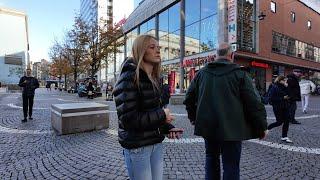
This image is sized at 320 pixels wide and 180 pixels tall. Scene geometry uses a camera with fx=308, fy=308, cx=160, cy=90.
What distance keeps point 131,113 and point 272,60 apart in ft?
101

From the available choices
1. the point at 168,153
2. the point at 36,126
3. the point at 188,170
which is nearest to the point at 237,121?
the point at 188,170

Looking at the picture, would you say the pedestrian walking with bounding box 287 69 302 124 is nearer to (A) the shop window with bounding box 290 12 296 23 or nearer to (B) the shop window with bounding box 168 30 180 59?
(B) the shop window with bounding box 168 30 180 59

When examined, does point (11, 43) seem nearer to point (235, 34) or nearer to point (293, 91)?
point (235, 34)

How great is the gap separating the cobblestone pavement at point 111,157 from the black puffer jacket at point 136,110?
2.39m

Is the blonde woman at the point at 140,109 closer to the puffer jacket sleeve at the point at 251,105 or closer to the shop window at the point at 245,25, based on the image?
the puffer jacket sleeve at the point at 251,105

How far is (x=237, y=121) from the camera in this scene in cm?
324

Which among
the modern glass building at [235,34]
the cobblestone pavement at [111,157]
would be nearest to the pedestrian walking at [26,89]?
the cobblestone pavement at [111,157]

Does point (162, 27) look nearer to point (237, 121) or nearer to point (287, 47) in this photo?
point (287, 47)

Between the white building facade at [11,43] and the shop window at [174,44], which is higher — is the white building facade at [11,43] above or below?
above

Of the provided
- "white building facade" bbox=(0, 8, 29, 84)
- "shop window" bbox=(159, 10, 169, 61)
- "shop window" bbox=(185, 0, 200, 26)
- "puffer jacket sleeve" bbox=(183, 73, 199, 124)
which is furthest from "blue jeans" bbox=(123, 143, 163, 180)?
"white building facade" bbox=(0, 8, 29, 84)

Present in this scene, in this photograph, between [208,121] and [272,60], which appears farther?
[272,60]

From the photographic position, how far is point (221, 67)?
3357 mm

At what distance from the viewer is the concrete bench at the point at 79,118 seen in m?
8.08

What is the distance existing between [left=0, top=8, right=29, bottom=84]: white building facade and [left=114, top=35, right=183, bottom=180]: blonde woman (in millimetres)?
87506
